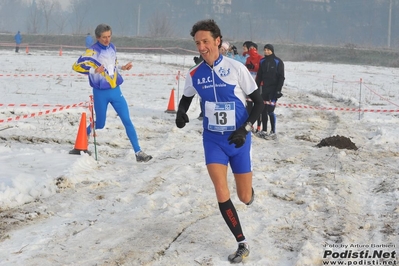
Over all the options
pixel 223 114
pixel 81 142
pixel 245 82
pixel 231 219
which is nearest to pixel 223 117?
pixel 223 114

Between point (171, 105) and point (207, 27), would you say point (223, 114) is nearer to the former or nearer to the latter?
point (207, 27)

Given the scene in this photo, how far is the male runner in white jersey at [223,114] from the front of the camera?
17.9ft

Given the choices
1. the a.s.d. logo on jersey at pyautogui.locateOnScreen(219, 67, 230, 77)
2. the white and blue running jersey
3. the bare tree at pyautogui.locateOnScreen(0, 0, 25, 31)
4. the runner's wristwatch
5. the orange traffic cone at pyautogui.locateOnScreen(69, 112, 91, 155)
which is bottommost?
the orange traffic cone at pyautogui.locateOnScreen(69, 112, 91, 155)

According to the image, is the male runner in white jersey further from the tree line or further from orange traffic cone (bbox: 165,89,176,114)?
the tree line

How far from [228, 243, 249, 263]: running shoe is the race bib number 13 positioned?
107cm

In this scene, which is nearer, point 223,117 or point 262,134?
point 223,117

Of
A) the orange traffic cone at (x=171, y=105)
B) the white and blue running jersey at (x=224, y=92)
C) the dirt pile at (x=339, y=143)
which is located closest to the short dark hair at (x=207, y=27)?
the white and blue running jersey at (x=224, y=92)

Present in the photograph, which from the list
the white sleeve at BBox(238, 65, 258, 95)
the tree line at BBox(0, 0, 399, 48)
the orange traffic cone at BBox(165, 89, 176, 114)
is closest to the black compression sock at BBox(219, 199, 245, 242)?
the white sleeve at BBox(238, 65, 258, 95)

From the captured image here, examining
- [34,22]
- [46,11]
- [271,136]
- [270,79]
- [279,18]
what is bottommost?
[271,136]

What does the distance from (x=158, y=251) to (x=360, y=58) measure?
54435mm

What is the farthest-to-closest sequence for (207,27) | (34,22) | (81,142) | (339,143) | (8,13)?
1. (8,13)
2. (34,22)
3. (339,143)
4. (81,142)
5. (207,27)

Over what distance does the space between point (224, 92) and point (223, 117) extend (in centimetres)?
23

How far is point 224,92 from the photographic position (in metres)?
5.56

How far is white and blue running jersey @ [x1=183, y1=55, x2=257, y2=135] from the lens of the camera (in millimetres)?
5547
